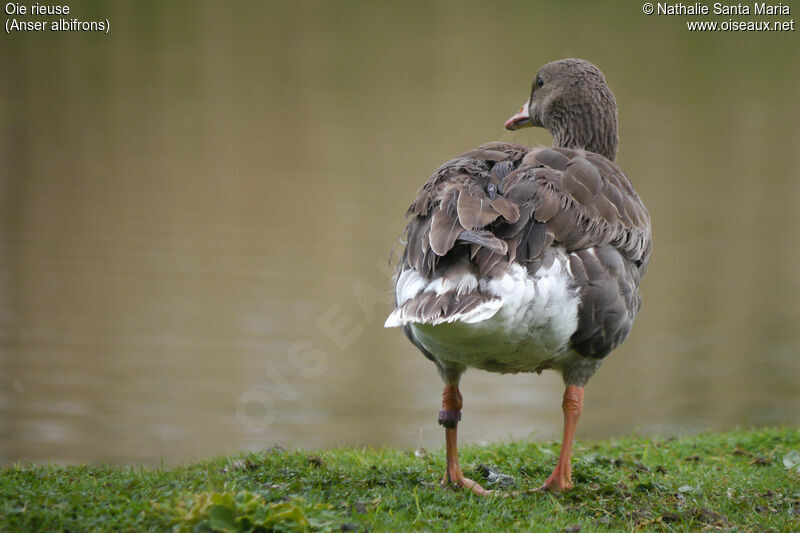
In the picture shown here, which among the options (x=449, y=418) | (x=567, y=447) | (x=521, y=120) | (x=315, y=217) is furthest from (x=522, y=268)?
(x=315, y=217)

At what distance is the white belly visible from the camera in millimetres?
5230

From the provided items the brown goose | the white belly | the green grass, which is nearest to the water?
the green grass

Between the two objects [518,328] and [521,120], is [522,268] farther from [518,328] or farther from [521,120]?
[521,120]

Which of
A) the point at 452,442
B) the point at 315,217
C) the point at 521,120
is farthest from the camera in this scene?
the point at 315,217

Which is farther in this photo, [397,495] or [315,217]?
[315,217]

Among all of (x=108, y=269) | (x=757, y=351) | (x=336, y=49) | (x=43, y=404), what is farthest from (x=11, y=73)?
(x=757, y=351)

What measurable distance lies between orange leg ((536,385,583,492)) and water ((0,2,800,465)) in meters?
4.02

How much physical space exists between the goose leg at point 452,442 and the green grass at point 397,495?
0.49ft

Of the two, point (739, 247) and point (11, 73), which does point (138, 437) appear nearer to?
point (739, 247)

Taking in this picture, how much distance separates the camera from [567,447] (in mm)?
6164

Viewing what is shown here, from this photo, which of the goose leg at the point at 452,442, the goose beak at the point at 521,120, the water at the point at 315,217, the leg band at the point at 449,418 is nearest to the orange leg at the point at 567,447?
the goose leg at the point at 452,442

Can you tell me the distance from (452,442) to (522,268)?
131 cm

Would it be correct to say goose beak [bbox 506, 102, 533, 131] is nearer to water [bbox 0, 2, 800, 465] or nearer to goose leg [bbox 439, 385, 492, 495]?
goose leg [bbox 439, 385, 492, 495]

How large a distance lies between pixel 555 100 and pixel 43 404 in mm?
6830
